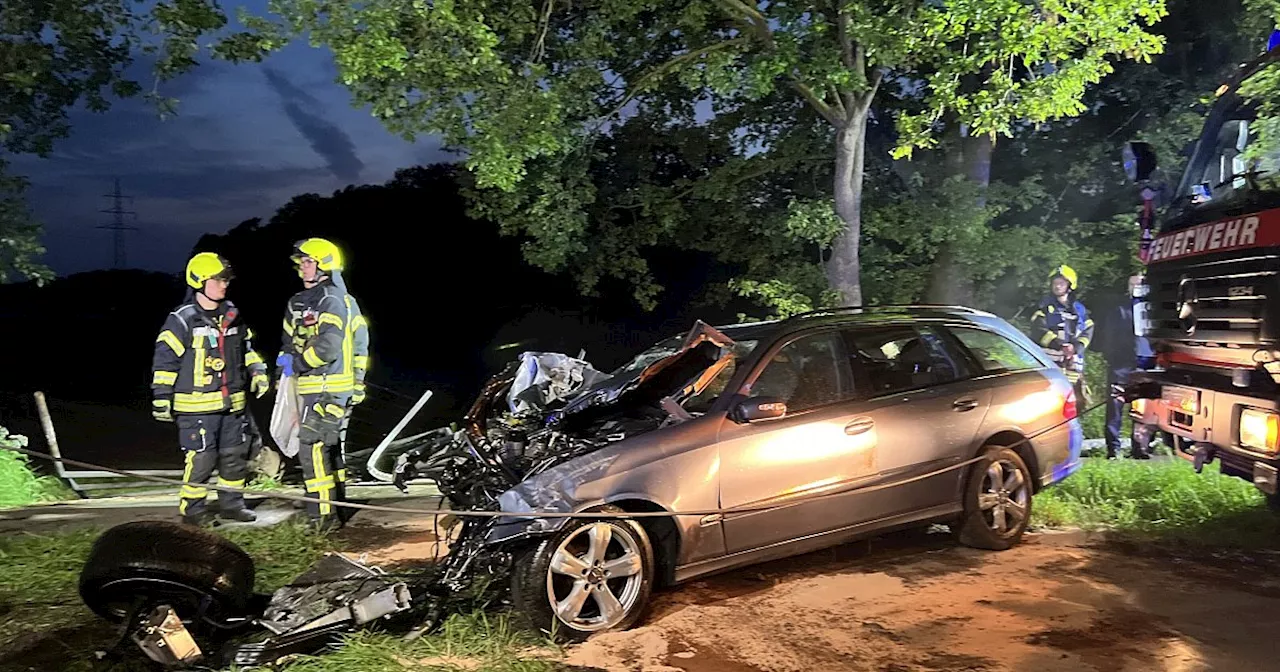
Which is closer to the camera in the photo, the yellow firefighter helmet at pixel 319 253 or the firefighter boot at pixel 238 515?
the yellow firefighter helmet at pixel 319 253

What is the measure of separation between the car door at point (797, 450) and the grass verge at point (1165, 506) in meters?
2.19

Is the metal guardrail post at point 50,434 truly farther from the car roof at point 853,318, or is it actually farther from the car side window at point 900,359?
the car side window at point 900,359

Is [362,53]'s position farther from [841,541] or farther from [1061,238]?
[1061,238]

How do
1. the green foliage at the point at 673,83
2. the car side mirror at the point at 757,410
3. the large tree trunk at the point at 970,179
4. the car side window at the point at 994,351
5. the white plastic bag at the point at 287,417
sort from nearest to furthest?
1. the car side mirror at the point at 757,410
2. the car side window at the point at 994,351
3. the white plastic bag at the point at 287,417
4. the green foliage at the point at 673,83
5. the large tree trunk at the point at 970,179

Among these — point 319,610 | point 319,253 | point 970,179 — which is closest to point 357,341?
point 319,253

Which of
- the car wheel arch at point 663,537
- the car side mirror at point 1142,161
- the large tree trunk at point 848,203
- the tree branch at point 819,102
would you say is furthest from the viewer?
the large tree trunk at point 848,203

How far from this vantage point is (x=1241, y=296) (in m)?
5.14

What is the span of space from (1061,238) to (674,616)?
8.88 meters

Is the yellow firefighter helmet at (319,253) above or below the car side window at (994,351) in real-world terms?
above

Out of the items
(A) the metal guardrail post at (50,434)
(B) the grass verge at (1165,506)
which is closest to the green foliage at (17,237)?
(A) the metal guardrail post at (50,434)

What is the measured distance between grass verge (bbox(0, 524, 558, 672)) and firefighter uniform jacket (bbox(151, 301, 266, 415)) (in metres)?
1.15

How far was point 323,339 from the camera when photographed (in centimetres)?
580

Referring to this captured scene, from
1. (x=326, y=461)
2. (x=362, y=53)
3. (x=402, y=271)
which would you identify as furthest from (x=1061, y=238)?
(x=402, y=271)

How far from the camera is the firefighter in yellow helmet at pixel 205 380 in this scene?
5.73 metres
